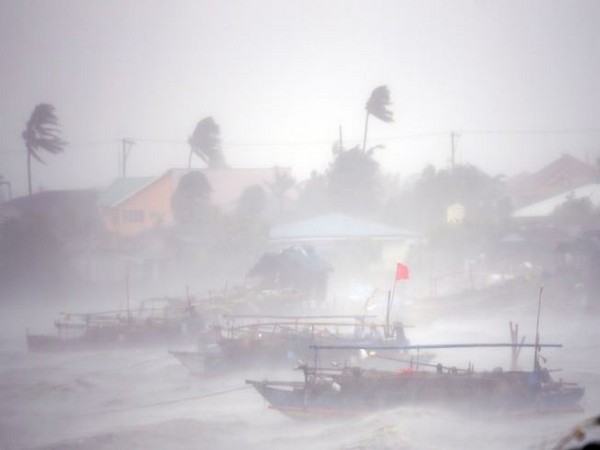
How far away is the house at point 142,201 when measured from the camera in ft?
124

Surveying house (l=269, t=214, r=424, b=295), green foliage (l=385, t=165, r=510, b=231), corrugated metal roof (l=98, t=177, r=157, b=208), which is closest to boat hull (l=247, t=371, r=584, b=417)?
house (l=269, t=214, r=424, b=295)

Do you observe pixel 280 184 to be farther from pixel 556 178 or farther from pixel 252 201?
pixel 556 178

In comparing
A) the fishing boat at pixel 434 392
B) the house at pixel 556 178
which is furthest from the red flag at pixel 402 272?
the house at pixel 556 178

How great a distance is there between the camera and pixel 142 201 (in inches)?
1518

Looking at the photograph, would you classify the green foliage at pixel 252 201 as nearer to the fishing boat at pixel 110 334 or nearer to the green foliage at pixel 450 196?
the green foliage at pixel 450 196

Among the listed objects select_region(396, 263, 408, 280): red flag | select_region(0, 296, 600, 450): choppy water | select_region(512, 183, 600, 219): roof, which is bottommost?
select_region(0, 296, 600, 450): choppy water

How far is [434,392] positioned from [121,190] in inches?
1132

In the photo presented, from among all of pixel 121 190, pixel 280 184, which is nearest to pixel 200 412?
pixel 121 190

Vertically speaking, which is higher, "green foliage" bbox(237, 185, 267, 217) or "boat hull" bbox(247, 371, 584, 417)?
"green foliage" bbox(237, 185, 267, 217)

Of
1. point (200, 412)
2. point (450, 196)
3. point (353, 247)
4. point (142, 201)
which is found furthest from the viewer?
point (450, 196)

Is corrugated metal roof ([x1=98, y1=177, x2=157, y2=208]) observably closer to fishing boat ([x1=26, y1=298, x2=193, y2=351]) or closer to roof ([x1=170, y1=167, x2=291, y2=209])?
roof ([x1=170, y1=167, x2=291, y2=209])

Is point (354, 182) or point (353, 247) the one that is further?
point (354, 182)

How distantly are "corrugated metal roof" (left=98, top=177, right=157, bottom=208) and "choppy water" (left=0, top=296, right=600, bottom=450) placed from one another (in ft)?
43.0

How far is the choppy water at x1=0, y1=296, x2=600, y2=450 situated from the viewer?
1434 centimetres
